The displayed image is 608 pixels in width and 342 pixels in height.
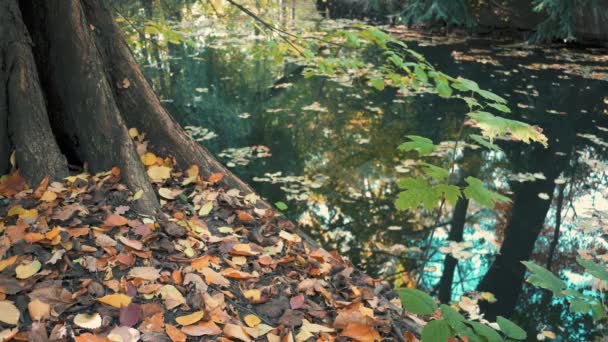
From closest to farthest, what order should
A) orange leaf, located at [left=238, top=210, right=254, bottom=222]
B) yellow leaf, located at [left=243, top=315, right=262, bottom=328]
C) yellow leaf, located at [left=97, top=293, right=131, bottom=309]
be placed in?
yellow leaf, located at [left=97, top=293, right=131, bottom=309], yellow leaf, located at [left=243, top=315, right=262, bottom=328], orange leaf, located at [left=238, top=210, right=254, bottom=222]

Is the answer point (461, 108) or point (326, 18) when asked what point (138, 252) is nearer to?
point (461, 108)

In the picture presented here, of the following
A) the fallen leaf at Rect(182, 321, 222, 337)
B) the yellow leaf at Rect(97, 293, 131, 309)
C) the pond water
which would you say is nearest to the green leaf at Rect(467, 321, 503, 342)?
the pond water

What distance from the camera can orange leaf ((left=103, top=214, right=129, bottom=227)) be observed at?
224 centimetres

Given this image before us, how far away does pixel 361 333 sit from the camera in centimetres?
204

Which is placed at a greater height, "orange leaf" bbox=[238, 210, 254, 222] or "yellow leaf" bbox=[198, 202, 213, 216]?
"yellow leaf" bbox=[198, 202, 213, 216]

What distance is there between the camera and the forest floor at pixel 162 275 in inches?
67.4

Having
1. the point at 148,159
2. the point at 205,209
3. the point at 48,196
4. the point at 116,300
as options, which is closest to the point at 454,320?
the point at 116,300

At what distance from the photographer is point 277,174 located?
15.8 ft

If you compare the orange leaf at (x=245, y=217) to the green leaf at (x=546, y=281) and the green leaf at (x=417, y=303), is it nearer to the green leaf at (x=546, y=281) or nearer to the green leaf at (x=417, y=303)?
the green leaf at (x=417, y=303)

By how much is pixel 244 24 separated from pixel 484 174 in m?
10.2

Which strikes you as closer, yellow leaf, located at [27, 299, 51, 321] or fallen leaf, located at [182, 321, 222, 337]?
yellow leaf, located at [27, 299, 51, 321]

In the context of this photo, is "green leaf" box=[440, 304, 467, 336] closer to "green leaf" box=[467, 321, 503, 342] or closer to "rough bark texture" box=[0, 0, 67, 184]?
"green leaf" box=[467, 321, 503, 342]

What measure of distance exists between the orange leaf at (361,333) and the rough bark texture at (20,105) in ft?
5.14

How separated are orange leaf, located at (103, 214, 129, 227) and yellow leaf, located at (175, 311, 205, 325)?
25.5 inches
